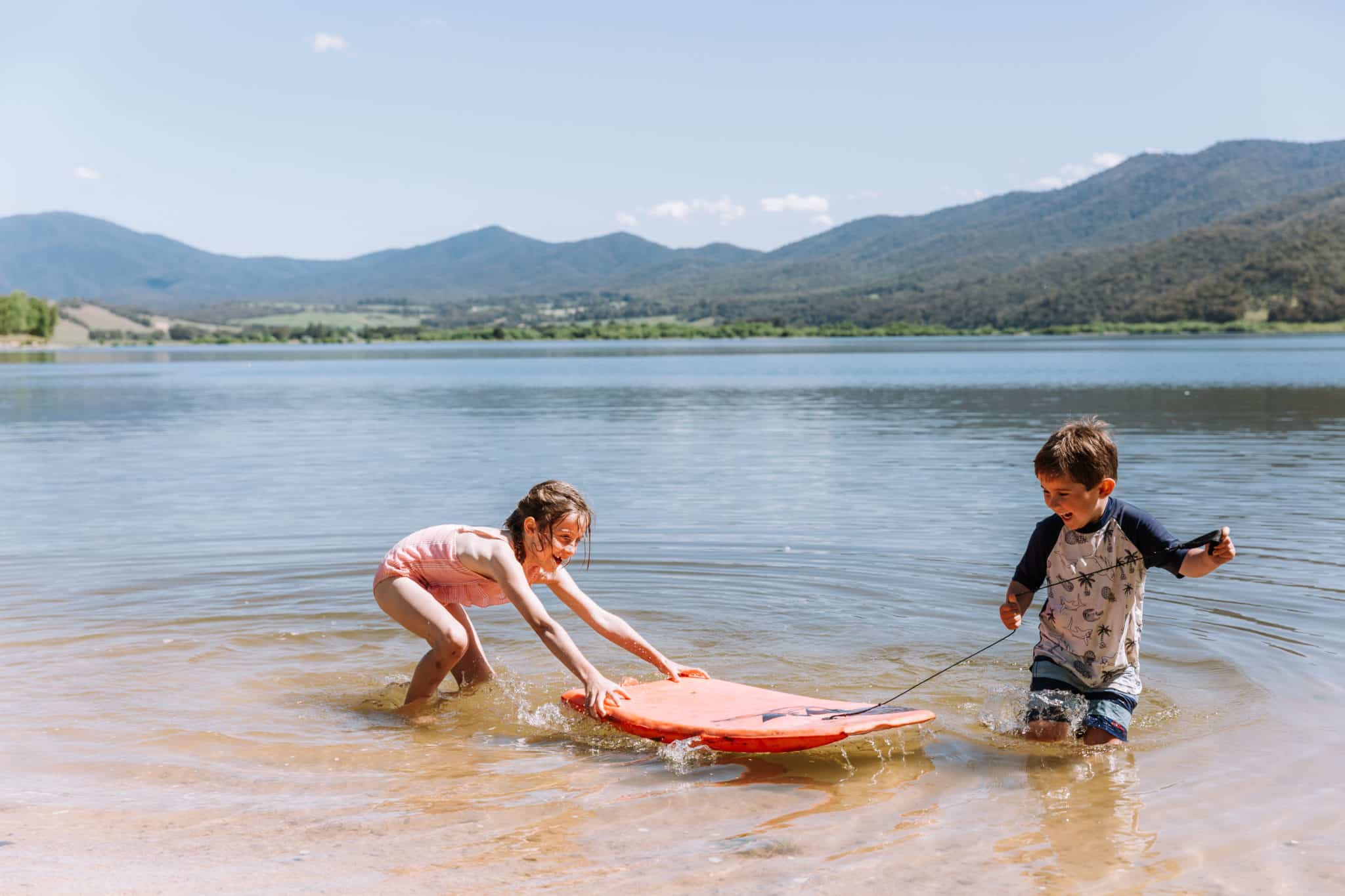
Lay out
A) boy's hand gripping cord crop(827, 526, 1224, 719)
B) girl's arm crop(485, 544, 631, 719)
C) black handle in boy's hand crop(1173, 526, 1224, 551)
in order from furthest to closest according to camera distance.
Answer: girl's arm crop(485, 544, 631, 719), boy's hand gripping cord crop(827, 526, 1224, 719), black handle in boy's hand crop(1173, 526, 1224, 551)

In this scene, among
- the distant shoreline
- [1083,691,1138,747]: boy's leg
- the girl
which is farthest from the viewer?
the distant shoreline

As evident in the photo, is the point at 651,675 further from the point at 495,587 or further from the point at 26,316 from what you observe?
the point at 26,316

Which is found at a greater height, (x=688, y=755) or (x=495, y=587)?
(x=495, y=587)

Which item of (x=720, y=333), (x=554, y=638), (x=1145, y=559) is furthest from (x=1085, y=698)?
(x=720, y=333)

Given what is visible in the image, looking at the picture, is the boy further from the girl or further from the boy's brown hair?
the girl

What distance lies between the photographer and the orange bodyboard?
614 centimetres

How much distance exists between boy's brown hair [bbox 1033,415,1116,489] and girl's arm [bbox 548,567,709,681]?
2.32 metres

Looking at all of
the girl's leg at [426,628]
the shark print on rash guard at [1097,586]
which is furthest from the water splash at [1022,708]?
the girl's leg at [426,628]

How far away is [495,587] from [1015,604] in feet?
9.78

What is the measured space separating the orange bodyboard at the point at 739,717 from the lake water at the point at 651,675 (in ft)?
0.42

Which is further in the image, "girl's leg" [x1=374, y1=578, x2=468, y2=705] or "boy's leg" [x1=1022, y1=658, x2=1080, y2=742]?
"girl's leg" [x1=374, y1=578, x2=468, y2=705]

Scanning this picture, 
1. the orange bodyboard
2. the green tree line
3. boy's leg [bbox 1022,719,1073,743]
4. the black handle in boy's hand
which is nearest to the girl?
the orange bodyboard

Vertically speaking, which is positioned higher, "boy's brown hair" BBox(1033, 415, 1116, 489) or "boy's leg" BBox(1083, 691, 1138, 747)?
"boy's brown hair" BBox(1033, 415, 1116, 489)

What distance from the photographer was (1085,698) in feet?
20.6
